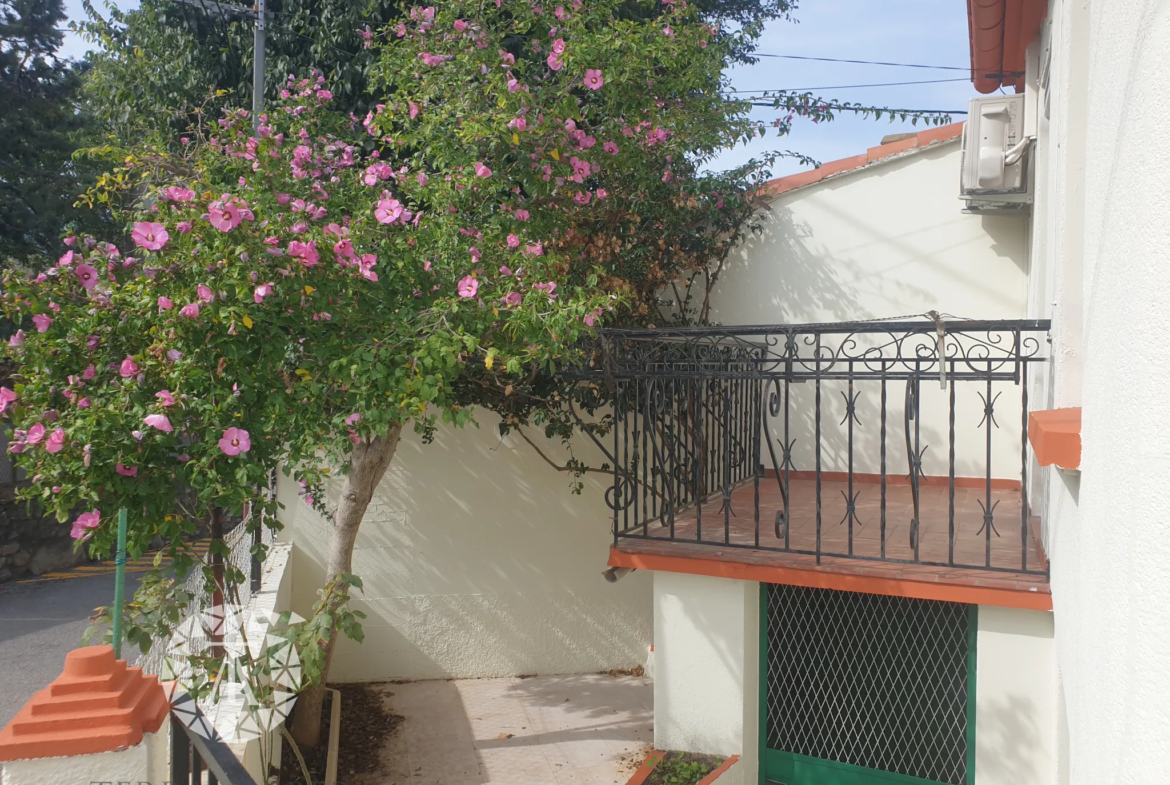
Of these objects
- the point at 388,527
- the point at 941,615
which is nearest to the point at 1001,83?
the point at 941,615

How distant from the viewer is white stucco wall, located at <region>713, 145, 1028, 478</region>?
6.97 meters

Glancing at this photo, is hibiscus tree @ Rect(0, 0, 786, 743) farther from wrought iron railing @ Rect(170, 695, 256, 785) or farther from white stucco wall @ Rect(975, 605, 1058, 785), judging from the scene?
white stucco wall @ Rect(975, 605, 1058, 785)

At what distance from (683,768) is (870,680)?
119 centimetres

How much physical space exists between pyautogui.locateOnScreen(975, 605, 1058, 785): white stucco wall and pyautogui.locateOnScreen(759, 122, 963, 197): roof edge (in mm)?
4314

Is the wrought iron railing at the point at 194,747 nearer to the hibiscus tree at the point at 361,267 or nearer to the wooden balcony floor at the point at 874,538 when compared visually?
the hibiscus tree at the point at 361,267

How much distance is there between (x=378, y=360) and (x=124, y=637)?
1611mm

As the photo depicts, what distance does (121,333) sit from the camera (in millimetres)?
3432

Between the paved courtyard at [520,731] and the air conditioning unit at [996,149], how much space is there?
4.47m

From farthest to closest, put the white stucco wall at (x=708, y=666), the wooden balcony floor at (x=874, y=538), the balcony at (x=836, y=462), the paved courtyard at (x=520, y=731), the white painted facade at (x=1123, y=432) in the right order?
the paved courtyard at (x=520, y=731) < the white stucco wall at (x=708, y=666) < the wooden balcony floor at (x=874, y=538) < the balcony at (x=836, y=462) < the white painted facade at (x=1123, y=432)

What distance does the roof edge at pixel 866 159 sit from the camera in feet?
23.0

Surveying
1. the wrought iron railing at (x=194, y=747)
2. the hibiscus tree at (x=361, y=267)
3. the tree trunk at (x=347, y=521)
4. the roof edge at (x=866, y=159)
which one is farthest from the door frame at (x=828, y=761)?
the roof edge at (x=866, y=159)

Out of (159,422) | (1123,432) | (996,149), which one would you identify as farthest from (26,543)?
(1123,432)

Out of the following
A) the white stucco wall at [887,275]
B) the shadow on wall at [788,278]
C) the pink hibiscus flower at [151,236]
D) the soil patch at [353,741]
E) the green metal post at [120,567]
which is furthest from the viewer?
the shadow on wall at [788,278]

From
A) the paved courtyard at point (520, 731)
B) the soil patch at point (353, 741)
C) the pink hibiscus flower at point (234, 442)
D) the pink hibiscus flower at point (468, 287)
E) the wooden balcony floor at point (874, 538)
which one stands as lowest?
the paved courtyard at point (520, 731)
